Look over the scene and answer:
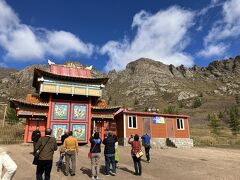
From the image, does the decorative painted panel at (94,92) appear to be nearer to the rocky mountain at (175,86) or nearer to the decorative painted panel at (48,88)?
the decorative painted panel at (48,88)

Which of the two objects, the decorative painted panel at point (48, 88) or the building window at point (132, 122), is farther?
the building window at point (132, 122)

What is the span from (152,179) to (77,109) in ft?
55.2

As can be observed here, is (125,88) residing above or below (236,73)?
below

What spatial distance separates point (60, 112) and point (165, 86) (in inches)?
4965

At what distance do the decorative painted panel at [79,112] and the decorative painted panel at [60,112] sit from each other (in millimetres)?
908

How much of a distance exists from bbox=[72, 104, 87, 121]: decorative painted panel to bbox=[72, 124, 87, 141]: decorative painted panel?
0.91 meters

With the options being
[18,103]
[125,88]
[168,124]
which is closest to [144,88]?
[125,88]

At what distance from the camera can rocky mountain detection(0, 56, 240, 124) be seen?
371ft

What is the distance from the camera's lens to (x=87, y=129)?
24.5 metres

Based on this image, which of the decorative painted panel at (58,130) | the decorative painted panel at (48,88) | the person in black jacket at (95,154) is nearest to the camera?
the person in black jacket at (95,154)

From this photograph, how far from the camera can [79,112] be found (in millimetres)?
24734

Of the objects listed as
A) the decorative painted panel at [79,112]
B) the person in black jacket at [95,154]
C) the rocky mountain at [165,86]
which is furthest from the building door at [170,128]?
the rocky mountain at [165,86]

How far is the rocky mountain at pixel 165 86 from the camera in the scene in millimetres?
113181

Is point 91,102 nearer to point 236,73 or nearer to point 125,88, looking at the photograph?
point 125,88
